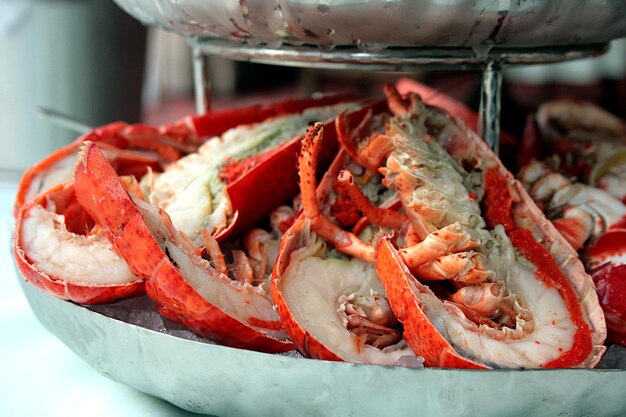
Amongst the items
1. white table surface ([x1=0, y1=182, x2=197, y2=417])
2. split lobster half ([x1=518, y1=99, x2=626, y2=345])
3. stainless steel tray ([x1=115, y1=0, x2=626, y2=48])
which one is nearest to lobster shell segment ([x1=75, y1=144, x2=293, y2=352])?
white table surface ([x1=0, y1=182, x2=197, y2=417])

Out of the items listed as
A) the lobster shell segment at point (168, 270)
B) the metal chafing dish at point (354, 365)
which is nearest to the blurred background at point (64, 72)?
the metal chafing dish at point (354, 365)

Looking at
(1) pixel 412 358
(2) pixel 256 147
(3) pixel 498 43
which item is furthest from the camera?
(2) pixel 256 147

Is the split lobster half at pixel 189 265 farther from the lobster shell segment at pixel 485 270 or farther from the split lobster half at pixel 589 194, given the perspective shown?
the split lobster half at pixel 589 194

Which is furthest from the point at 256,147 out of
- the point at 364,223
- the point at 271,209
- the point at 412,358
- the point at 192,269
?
the point at 412,358

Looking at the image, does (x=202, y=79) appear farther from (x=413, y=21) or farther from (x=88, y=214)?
(x=413, y=21)

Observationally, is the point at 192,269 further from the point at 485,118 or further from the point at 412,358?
the point at 485,118

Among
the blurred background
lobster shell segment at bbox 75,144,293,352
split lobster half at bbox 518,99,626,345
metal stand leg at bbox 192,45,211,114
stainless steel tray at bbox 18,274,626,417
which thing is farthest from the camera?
the blurred background

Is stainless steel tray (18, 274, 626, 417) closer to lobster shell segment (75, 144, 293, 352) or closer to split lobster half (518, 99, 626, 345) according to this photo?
lobster shell segment (75, 144, 293, 352)
